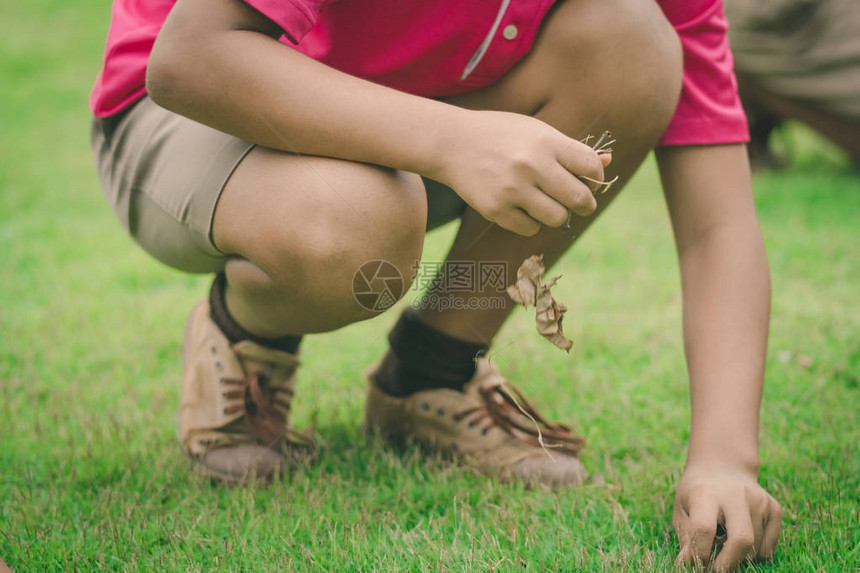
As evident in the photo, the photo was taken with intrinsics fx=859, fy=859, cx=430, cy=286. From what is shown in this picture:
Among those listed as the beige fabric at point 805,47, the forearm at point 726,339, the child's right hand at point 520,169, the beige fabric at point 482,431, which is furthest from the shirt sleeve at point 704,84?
the beige fabric at point 805,47

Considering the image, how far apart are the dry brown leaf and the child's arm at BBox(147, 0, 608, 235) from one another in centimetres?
8

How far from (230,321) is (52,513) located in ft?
1.25

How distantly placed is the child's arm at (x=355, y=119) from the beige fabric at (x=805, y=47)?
2.48m

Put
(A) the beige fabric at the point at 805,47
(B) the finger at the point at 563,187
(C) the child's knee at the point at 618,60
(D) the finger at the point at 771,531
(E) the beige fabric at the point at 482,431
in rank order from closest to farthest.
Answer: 1. (B) the finger at the point at 563,187
2. (D) the finger at the point at 771,531
3. (C) the child's knee at the point at 618,60
4. (E) the beige fabric at the point at 482,431
5. (A) the beige fabric at the point at 805,47

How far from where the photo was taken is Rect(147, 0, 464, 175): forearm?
38.1 inches

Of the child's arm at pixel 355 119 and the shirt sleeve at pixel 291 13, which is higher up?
the shirt sleeve at pixel 291 13

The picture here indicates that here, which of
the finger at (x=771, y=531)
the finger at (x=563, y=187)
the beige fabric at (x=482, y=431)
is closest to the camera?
the finger at (x=563, y=187)

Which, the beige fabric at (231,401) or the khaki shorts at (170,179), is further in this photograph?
the beige fabric at (231,401)

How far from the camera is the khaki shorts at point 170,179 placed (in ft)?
3.81

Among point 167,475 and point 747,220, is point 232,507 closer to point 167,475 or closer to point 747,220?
point 167,475

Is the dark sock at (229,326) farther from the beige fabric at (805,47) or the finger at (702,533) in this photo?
the beige fabric at (805,47)

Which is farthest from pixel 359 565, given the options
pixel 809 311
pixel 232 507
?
pixel 809 311

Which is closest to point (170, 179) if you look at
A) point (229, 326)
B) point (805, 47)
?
point (229, 326)

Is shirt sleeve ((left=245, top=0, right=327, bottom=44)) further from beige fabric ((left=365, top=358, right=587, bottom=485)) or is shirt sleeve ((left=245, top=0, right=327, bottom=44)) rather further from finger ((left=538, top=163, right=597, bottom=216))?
beige fabric ((left=365, top=358, right=587, bottom=485))
